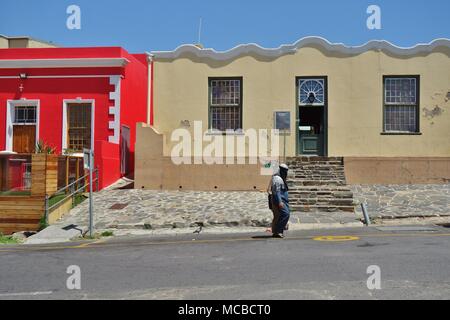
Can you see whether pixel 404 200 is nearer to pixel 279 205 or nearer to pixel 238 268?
pixel 279 205

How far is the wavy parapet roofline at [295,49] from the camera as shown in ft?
62.2

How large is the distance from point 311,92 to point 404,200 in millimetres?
5375

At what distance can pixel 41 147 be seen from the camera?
18891mm

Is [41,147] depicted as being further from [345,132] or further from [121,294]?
[121,294]

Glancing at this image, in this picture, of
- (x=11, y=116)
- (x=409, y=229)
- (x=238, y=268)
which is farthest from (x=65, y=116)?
(x=238, y=268)

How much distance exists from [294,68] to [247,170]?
4.16 metres

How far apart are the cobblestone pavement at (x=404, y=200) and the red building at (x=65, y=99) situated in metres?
8.40

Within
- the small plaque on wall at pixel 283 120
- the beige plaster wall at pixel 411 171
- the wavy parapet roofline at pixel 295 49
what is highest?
the wavy parapet roofline at pixel 295 49

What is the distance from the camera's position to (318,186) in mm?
17250

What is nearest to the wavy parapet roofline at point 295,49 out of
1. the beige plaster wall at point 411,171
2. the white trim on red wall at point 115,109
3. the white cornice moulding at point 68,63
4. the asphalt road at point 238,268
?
the white cornice moulding at point 68,63

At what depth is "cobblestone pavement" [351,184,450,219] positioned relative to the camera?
14.8 m

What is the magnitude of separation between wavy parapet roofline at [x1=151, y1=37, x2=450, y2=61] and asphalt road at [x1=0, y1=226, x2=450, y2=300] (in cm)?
896

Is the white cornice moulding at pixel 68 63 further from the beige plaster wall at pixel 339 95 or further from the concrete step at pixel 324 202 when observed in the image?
the concrete step at pixel 324 202
